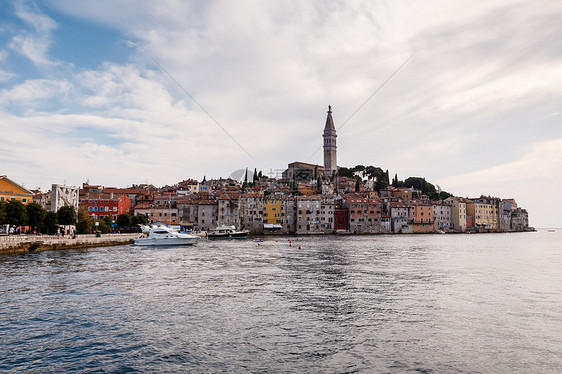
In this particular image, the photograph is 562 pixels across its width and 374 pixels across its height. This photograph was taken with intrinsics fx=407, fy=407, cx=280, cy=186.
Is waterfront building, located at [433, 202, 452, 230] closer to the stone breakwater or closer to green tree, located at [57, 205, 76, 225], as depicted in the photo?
the stone breakwater

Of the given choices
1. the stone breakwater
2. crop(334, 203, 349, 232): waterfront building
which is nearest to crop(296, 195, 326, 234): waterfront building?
crop(334, 203, 349, 232): waterfront building

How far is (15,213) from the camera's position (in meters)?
38.7

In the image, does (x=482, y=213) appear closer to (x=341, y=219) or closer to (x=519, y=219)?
Answer: (x=519, y=219)

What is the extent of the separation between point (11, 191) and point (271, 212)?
51070mm

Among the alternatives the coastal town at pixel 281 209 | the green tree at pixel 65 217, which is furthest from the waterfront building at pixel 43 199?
the green tree at pixel 65 217

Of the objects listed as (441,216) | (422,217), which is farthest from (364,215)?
(441,216)

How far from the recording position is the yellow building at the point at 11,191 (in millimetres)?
49688

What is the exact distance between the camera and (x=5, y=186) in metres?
50.3

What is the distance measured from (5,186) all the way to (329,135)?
11302 cm

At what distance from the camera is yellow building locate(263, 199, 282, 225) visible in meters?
90.4

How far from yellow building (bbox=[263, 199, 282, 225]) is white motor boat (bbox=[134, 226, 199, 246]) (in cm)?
4227

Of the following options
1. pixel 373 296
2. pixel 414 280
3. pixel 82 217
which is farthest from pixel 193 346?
pixel 82 217

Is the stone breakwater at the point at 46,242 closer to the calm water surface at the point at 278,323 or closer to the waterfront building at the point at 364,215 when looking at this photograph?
the calm water surface at the point at 278,323

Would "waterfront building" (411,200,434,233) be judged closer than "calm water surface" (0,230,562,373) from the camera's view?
No
